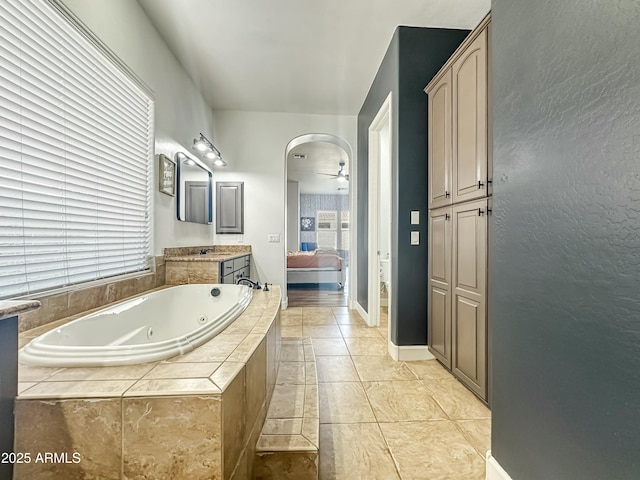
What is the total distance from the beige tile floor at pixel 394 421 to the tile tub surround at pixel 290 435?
19 centimetres

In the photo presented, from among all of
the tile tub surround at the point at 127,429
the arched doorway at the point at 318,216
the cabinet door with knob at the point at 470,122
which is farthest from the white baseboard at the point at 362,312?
the tile tub surround at the point at 127,429

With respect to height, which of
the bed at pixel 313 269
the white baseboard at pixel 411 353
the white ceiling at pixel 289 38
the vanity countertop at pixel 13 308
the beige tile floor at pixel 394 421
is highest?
the white ceiling at pixel 289 38

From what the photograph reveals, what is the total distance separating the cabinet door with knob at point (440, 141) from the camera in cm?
206

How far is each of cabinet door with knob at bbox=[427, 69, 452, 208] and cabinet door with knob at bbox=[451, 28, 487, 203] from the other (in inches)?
3.1

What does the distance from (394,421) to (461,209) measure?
1.32 metres

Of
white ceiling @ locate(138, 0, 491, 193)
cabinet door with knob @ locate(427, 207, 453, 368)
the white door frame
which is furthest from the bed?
cabinet door with knob @ locate(427, 207, 453, 368)

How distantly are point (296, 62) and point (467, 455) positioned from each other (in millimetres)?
3304

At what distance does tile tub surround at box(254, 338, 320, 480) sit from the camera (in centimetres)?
112

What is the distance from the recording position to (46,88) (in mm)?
1398

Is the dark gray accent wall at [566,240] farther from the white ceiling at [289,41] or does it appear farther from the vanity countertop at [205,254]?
the vanity countertop at [205,254]

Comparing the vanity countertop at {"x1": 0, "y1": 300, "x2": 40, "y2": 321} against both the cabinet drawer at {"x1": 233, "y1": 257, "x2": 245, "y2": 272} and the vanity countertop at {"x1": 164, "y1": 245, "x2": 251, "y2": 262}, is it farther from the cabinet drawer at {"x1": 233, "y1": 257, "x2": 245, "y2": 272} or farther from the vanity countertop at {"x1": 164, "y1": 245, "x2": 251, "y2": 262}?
the cabinet drawer at {"x1": 233, "y1": 257, "x2": 245, "y2": 272}

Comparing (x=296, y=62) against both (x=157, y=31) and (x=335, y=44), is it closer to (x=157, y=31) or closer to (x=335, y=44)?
(x=335, y=44)

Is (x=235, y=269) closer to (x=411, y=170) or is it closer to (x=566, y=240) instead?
(x=411, y=170)

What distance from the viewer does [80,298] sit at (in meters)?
1.62
